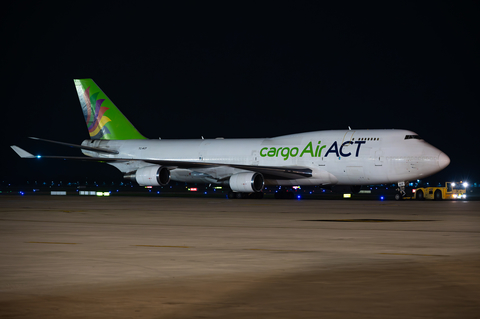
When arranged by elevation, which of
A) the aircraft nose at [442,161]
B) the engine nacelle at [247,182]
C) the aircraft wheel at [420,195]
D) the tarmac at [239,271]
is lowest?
the tarmac at [239,271]

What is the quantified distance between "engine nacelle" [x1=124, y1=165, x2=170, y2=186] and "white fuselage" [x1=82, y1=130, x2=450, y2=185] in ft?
10.2

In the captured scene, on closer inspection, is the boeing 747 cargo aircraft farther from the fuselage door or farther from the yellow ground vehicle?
the yellow ground vehicle

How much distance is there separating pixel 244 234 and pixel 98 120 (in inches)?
1751

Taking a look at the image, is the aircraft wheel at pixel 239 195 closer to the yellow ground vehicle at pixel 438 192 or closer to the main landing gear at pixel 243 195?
the main landing gear at pixel 243 195

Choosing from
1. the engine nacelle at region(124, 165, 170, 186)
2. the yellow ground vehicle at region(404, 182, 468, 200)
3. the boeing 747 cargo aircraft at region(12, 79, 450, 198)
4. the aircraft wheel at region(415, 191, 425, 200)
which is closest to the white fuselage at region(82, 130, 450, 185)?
the boeing 747 cargo aircraft at region(12, 79, 450, 198)

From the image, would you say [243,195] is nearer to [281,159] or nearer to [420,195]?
[281,159]

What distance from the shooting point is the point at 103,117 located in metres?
62.8

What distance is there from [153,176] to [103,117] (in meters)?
13.1

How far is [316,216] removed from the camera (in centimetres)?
2953

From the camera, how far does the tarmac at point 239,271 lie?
9.12 meters

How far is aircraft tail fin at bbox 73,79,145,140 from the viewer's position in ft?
205

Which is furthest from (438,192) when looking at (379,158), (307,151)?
(307,151)

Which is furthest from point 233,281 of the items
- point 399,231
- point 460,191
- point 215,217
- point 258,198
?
point 460,191

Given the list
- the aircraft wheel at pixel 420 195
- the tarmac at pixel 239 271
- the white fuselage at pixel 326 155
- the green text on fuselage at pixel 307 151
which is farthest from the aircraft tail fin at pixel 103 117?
the tarmac at pixel 239 271
